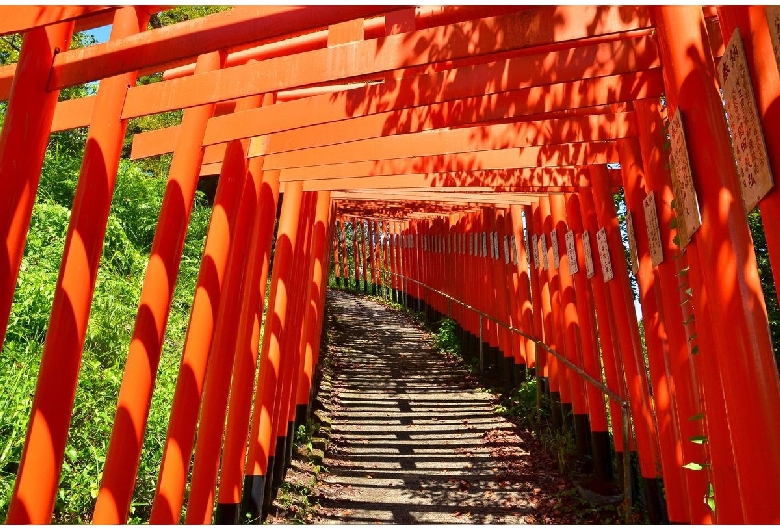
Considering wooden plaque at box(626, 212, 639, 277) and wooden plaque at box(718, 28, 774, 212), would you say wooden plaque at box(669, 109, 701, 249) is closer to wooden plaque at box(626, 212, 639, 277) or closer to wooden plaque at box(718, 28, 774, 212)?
wooden plaque at box(718, 28, 774, 212)

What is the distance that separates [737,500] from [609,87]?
2884 millimetres

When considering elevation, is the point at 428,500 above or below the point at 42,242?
below

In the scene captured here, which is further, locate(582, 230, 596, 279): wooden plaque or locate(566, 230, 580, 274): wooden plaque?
locate(566, 230, 580, 274): wooden plaque

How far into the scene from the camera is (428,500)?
7.05 m

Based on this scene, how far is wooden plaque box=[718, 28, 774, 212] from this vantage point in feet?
6.54

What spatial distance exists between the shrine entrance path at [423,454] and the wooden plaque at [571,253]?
2.72 metres

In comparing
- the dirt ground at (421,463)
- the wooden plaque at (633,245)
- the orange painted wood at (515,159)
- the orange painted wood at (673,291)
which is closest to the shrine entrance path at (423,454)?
the dirt ground at (421,463)

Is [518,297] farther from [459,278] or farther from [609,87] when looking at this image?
[609,87]

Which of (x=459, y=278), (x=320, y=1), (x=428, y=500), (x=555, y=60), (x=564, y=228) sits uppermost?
(x=459, y=278)

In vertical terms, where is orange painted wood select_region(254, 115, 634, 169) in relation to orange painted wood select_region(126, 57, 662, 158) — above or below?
above

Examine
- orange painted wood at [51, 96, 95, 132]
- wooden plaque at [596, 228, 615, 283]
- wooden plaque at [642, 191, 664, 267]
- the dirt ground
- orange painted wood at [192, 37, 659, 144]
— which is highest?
orange painted wood at [51, 96, 95, 132]

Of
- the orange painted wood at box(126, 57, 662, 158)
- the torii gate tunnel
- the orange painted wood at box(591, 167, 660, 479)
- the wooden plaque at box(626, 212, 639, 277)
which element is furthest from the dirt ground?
the orange painted wood at box(126, 57, 662, 158)

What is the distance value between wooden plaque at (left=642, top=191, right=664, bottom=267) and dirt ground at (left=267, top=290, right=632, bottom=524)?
136 inches

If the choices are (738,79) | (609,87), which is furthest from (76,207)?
(609,87)
